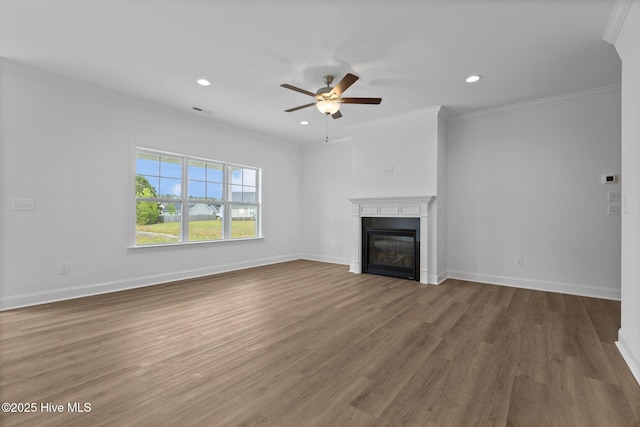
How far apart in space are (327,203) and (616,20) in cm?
498

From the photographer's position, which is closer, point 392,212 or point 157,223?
point 157,223

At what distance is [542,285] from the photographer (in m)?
4.04

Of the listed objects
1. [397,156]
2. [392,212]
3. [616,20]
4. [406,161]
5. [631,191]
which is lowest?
[392,212]

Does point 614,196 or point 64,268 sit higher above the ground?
point 614,196

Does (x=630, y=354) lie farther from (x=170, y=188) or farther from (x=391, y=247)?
(x=170, y=188)

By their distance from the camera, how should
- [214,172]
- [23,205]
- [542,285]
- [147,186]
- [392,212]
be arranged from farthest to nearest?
[214,172], [392,212], [147,186], [542,285], [23,205]

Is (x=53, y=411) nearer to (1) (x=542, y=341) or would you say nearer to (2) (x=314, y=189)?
(1) (x=542, y=341)

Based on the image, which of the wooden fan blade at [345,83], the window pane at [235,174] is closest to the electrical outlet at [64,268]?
the window pane at [235,174]

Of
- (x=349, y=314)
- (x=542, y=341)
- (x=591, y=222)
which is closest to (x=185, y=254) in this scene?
(x=349, y=314)

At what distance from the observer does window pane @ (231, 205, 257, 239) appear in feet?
18.6

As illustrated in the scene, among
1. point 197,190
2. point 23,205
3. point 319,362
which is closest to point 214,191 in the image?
point 197,190

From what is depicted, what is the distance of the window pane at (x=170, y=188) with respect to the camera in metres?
4.57

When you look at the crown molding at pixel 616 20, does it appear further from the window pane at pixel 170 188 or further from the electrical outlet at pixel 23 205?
the electrical outlet at pixel 23 205

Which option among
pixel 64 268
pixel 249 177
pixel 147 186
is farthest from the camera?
pixel 249 177
